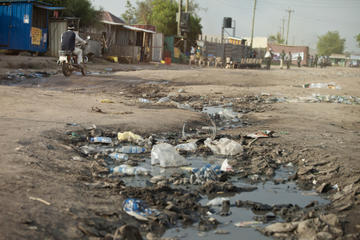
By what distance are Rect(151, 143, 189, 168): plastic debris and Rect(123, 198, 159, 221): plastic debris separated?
123 cm

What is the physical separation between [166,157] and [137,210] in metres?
1.37

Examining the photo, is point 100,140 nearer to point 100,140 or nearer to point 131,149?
point 100,140

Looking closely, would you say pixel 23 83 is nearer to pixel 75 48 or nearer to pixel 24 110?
pixel 75 48

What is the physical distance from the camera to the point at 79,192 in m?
2.96

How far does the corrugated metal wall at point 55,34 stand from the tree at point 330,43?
Result: 8464 cm

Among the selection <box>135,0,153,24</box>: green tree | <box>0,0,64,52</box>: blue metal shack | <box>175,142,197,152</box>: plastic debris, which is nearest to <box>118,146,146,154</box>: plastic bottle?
<box>175,142,197,152</box>: plastic debris

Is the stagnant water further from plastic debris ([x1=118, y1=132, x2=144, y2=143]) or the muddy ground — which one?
plastic debris ([x1=118, y1=132, x2=144, y2=143])

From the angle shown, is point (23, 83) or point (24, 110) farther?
point (23, 83)

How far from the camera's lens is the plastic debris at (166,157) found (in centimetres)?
411

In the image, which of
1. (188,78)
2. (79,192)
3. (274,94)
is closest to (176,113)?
(79,192)

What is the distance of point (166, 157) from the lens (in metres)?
4.12

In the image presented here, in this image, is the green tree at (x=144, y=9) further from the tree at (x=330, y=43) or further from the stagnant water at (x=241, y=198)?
the tree at (x=330, y=43)

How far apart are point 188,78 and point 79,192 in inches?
449

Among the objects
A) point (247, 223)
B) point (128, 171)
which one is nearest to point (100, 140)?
point (128, 171)
